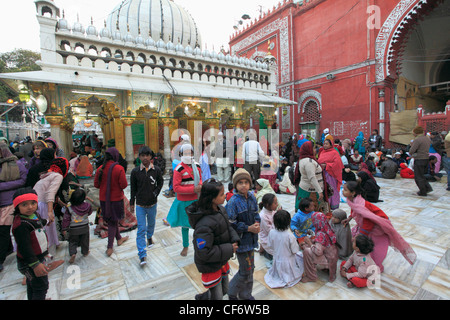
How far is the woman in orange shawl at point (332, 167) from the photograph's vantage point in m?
4.22

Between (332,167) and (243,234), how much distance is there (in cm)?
277

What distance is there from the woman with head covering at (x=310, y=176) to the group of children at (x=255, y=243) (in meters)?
0.73

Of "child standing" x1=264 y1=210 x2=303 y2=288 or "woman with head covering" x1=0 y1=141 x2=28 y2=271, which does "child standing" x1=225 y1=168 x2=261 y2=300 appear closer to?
"child standing" x1=264 y1=210 x2=303 y2=288

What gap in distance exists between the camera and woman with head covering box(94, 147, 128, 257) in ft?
10.9

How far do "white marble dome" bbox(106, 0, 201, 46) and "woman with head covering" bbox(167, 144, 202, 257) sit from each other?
974 cm

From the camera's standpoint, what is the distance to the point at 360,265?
8.36 feet

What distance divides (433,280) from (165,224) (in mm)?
4130

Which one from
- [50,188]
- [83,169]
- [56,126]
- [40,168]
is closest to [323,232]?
[50,188]

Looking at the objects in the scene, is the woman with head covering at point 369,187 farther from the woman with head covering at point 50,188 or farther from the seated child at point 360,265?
the woman with head covering at point 50,188

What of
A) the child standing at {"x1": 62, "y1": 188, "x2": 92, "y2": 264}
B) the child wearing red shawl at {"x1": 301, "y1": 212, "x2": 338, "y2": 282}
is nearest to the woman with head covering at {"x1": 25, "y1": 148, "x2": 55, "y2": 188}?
the child standing at {"x1": 62, "y1": 188, "x2": 92, "y2": 264}

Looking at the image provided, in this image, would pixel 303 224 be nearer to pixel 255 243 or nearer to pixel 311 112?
pixel 255 243

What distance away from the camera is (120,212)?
343 centimetres
